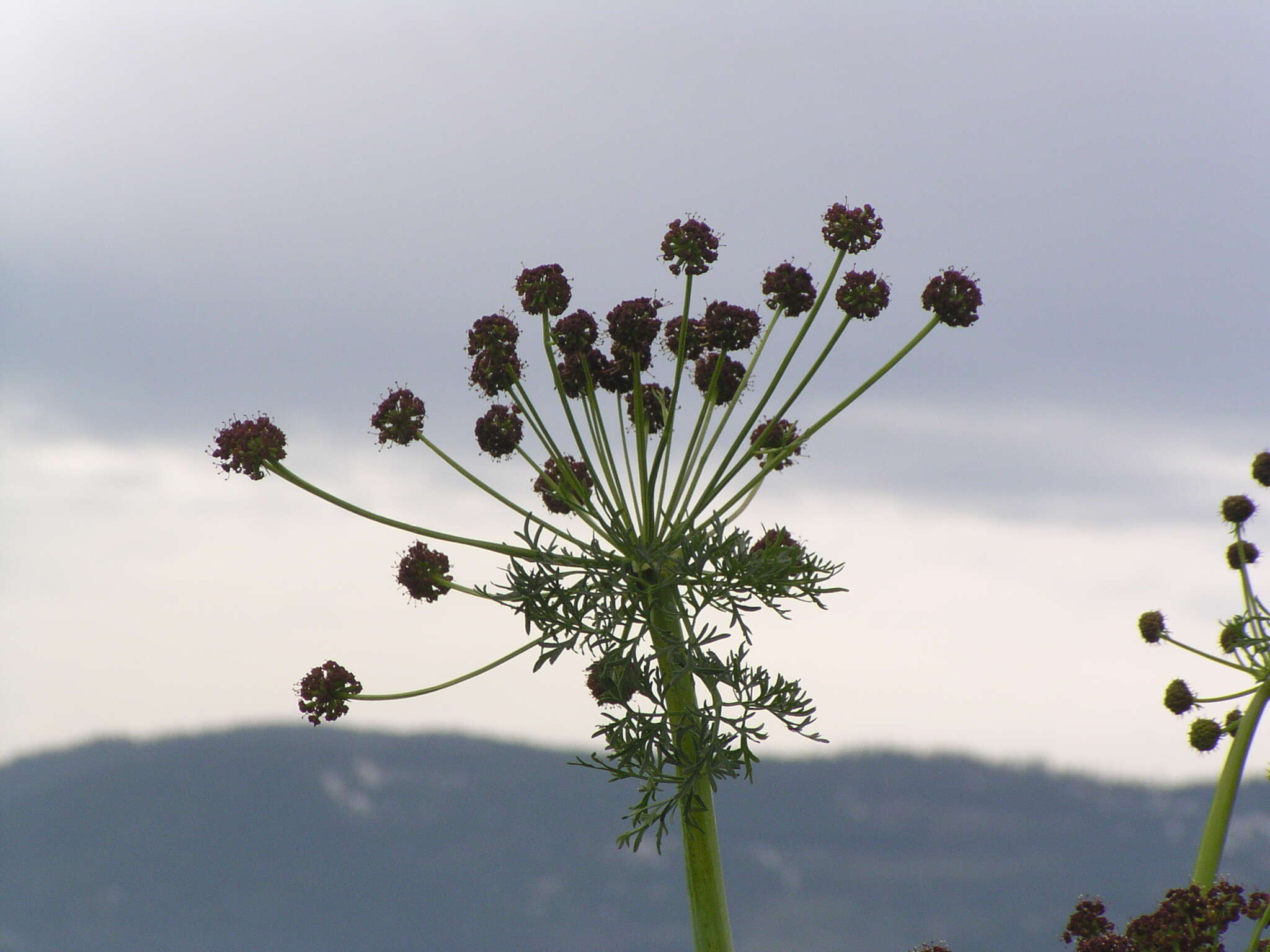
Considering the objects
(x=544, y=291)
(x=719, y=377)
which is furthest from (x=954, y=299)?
(x=544, y=291)

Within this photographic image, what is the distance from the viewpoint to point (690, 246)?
7.84 m

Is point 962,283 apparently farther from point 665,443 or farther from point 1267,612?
point 1267,612

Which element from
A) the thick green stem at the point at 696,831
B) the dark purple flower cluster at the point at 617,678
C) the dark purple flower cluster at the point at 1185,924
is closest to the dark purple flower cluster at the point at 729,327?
the thick green stem at the point at 696,831

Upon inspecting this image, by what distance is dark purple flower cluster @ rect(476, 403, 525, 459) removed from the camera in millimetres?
8562

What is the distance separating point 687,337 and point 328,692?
3.17m

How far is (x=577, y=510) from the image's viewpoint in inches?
313

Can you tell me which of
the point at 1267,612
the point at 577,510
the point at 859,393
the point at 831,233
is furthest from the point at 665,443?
the point at 1267,612

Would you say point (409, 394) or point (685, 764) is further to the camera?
point (409, 394)

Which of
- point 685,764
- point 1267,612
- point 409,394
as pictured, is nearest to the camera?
point 685,764

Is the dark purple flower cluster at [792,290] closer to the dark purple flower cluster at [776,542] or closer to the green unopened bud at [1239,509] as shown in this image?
the dark purple flower cluster at [776,542]

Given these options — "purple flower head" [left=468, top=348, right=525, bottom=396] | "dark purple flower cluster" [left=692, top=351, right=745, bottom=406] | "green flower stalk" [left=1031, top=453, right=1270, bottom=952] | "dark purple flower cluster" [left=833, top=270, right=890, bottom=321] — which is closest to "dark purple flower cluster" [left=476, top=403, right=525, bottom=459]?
"purple flower head" [left=468, top=348, right=525, bottom=396]

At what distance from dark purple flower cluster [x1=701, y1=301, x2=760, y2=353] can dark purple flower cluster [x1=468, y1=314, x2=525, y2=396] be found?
3.94 feet

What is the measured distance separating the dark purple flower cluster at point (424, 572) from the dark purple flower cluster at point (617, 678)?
1.13 metres

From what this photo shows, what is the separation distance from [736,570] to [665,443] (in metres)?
0.89
